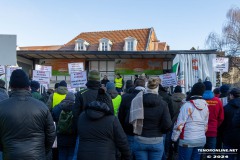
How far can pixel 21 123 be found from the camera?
319 centimetres

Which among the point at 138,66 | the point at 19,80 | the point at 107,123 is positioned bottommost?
the point at 107,123

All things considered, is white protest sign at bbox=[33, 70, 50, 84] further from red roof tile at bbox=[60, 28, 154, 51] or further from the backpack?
red roof tile at bbox=[60, 28, 154, 51]

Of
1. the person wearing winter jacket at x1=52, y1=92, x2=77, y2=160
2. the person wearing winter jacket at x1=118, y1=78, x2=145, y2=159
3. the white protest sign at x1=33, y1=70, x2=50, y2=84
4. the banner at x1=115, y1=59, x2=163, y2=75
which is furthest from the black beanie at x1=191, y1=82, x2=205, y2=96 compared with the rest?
the banner at x1=115, y1=59, x2=163, y2=75

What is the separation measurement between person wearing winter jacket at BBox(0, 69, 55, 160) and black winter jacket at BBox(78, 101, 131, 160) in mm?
515

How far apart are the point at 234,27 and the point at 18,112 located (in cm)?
3148

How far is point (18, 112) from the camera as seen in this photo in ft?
10.5

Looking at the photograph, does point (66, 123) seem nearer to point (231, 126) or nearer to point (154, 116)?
point (154, 116)

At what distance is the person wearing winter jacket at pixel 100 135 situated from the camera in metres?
3.30

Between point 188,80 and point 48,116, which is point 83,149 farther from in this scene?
point 188,80

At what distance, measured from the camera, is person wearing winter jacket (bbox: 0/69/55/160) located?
3.20m

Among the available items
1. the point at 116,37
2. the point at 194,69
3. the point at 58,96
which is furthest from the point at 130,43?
the point at 58,96

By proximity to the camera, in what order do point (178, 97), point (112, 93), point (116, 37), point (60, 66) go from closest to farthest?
point (112, 93) < point (178, 97) < point (60, 66) < point (116, 37)

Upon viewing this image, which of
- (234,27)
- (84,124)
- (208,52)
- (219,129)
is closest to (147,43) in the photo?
(234,27)

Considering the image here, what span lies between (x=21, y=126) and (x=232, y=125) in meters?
3.51
